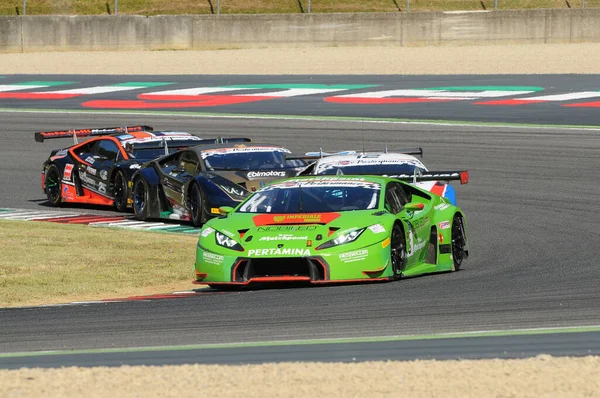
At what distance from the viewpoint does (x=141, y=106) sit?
1250 inches

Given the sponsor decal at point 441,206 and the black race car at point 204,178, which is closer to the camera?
the sponsor decal at point 441,206

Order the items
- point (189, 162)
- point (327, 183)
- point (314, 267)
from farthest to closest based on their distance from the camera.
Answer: point (189, 162) < point (327, 183) < point (314, 267)

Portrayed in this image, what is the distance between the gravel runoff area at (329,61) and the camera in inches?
1421

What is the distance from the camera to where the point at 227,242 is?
12.3m

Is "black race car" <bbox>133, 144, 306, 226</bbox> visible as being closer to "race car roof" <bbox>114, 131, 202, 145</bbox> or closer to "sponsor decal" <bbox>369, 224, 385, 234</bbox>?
"race car roof" <bbox>114, 131, 202, 145</bbox>

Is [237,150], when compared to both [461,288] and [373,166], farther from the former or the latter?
[461,288]

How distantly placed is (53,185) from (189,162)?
4.06 m

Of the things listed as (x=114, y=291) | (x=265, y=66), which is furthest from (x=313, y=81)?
(x=114, y=291)

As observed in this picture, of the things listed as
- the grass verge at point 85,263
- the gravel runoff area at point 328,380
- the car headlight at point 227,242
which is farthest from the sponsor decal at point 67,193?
the gravel runoff area at point 328,380

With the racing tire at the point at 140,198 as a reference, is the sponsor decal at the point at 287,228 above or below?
above

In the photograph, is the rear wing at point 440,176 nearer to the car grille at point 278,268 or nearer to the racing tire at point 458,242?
the racing tire at point 458,242

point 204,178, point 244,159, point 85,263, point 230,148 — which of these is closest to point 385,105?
point 230,148

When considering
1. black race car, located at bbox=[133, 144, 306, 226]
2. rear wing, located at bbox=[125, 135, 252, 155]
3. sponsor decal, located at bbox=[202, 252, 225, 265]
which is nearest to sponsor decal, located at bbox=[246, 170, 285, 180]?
black race car, located at bbox=[133, 144, 306, 226]

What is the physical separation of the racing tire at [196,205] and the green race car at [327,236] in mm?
3990
